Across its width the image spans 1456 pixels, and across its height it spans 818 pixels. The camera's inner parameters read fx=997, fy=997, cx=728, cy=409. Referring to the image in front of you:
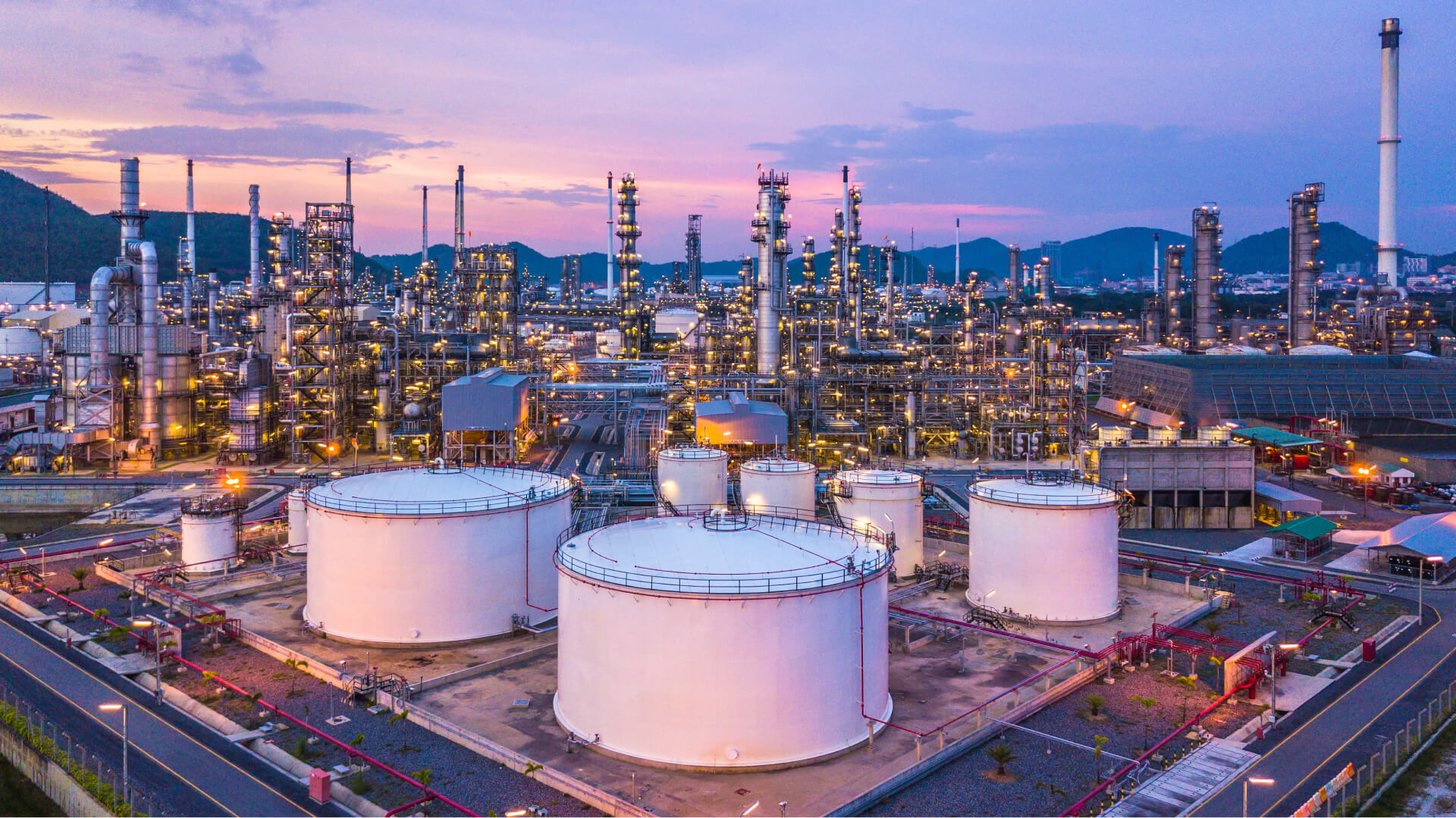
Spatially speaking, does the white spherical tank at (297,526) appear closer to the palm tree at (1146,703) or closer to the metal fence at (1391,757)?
the palm tree at (1146,703)

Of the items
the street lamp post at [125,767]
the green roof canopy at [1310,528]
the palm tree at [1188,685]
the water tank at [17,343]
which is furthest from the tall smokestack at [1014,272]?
the water tank at [17,343]

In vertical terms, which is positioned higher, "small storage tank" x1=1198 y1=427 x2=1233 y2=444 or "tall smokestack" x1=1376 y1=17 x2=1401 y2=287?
"tall smokestack" x1=1376 y1=17 x2=1401 y2=287

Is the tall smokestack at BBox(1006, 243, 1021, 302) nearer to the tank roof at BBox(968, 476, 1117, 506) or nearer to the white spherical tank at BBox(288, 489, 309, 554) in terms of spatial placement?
the tank roof at BBox(968, 476, 1117, 506)

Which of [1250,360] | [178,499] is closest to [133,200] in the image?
[178,499]

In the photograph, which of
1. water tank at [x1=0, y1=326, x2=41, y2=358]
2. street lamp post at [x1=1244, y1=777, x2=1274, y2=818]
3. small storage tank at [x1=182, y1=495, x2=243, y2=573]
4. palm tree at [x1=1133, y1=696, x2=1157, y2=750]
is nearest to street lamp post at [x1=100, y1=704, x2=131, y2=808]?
small storage tank at [x1=182, y1=495, x2=243, y2=573]

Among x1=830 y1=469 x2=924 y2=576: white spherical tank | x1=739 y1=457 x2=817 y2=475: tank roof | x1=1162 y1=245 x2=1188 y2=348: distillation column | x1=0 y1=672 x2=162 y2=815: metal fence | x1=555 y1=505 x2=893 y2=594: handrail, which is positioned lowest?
x1=0 y1=672 x2=162 y2=815: metal fence

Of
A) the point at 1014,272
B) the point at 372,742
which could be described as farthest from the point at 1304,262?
the point at 372,742

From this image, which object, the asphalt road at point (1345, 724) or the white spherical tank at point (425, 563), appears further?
the white spherical tank at point (425, 563)
